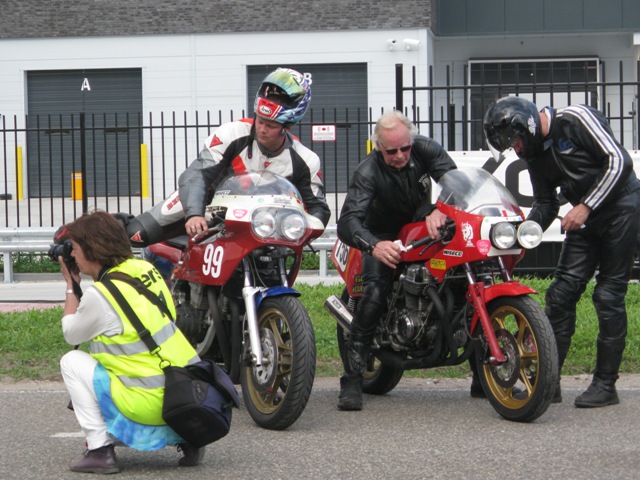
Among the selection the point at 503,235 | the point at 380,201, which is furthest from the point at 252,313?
the point at 503,235

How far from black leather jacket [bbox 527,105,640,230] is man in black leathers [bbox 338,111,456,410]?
1.83 feet

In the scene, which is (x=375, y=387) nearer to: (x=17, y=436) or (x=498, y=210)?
(x=498, y=210)

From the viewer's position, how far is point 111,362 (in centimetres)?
525

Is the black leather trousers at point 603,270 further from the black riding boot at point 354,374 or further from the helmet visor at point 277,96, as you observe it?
the helmet visor at point 277,96

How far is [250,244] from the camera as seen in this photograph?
249 inches

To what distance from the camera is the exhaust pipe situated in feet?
23.1

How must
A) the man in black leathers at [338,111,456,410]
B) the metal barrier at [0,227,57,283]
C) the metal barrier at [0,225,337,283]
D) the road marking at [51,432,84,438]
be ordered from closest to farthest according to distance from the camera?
the road marking at [51,432,84,438] < the man in black leathers at [338,111,456,410] < the metal barrier at [0,225,337,283] < the metal barrier at [0,227,57,283]

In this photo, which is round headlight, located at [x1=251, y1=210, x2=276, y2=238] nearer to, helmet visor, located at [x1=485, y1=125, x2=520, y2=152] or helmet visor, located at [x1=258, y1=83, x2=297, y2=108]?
helmet visor, located at [x1=258, y1=83, x2=297, y2=108]

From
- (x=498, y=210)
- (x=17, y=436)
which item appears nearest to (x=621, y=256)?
(x=498, y=210)

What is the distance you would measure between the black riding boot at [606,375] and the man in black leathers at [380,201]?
3.95 feet

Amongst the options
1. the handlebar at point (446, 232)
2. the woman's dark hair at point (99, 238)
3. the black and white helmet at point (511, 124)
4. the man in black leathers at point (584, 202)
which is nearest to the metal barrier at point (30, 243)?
the man in black leathers at point (584, 202)

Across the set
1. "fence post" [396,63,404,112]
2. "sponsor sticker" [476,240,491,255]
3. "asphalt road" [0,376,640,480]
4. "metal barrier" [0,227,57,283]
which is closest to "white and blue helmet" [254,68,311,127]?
"sponsor sticker" [476,240,491,255]

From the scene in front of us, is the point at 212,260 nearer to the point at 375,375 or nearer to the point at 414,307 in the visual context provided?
the point at 414,307

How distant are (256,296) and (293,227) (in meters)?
0.40
